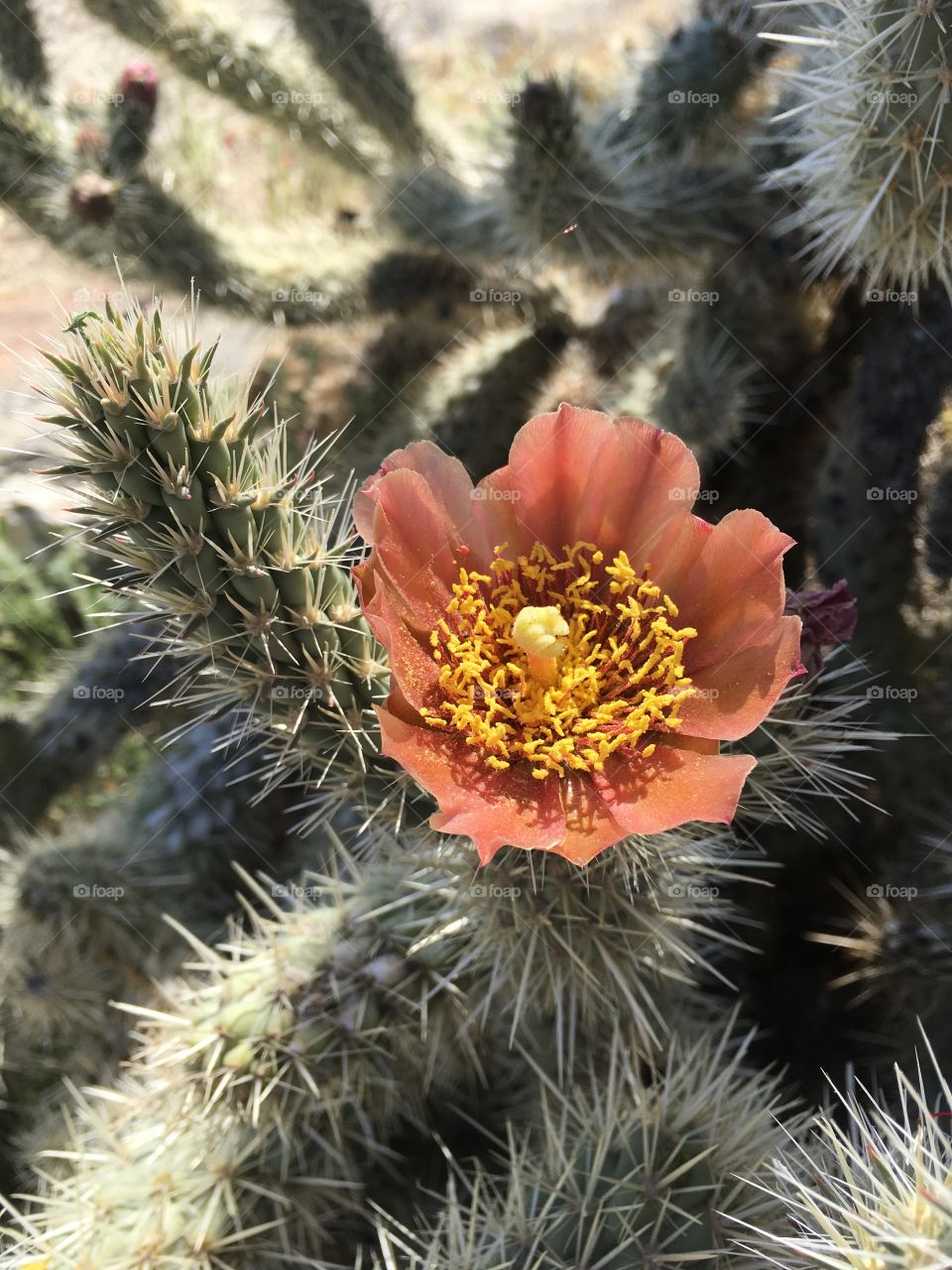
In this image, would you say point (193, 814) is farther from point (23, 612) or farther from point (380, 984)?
point (23, 612)

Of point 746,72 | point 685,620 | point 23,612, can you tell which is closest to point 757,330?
point 746,72
